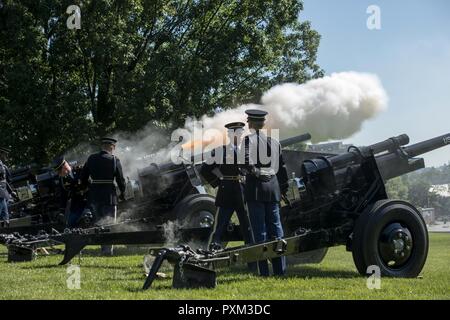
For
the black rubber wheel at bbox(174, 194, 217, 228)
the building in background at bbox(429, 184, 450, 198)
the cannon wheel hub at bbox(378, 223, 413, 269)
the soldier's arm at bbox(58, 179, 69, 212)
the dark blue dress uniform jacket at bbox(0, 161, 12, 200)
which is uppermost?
the building in background at bbox(429, 184, 450, 198)

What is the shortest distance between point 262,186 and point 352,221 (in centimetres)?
117

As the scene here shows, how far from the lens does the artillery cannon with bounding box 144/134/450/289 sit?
19.2ft

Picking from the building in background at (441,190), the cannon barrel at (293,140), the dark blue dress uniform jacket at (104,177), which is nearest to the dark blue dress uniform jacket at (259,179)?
the cannon barrel at (293,140)

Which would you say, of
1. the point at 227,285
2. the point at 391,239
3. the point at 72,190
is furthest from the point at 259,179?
the point at 72,190

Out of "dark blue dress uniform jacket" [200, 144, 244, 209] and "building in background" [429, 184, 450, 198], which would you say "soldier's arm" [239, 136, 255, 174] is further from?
"building in background" [429, 184, 450, 198]

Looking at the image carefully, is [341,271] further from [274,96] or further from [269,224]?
[274,96]

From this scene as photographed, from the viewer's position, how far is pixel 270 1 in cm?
2216

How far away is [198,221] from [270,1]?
1424cm

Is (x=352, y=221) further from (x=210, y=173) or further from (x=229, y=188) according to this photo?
(x=210, y=173)

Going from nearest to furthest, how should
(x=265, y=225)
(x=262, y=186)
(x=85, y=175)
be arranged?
(x=262, y=186)
(x=265, y=225)
(x=85, y=175)

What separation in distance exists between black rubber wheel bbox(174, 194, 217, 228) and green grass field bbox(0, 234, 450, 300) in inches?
57.7

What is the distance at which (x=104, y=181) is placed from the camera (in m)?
9.52

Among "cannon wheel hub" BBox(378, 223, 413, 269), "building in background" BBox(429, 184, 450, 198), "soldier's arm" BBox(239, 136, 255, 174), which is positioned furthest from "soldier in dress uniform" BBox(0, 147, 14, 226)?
"building in background" BBox(429, 184, 450, 198)

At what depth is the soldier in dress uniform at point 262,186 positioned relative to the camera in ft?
22.3
